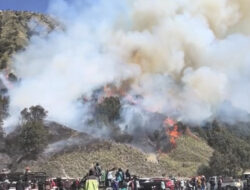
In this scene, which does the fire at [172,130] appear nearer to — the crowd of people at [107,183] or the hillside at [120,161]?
the hillside at [120,161]

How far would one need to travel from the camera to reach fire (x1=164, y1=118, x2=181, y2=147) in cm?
10153

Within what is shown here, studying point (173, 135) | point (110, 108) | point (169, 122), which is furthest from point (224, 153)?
point (110, 108)

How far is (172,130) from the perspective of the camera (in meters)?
104

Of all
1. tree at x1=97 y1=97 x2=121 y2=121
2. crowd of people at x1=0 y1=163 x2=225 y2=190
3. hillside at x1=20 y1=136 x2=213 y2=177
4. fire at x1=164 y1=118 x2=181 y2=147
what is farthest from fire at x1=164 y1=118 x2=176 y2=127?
crowd of people at x1=0 y1=163 x2=225 y2=190

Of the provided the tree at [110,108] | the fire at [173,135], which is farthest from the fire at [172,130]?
the tree at [110,108]

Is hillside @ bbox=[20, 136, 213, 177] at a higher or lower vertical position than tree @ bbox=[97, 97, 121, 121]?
lower

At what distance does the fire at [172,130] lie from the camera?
102 metres

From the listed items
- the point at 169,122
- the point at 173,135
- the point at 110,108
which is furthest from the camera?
the point at 169,122

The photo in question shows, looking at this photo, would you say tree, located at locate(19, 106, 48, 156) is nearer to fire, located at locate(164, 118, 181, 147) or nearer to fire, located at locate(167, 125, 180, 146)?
fire, located at locate(164, 118, 181, 147)

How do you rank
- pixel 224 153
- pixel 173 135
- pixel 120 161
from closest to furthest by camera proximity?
pixel 120 161 < pixel 224 153 < pixel 173 135

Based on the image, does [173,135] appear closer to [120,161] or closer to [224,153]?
[224,153]

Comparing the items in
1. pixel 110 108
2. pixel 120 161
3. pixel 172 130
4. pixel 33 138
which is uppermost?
pixel 110 108

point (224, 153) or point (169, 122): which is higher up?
point (169, 122)

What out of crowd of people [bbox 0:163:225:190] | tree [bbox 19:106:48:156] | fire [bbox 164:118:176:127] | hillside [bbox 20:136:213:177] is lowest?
crowd of people [bbox 0:163:225:190]
